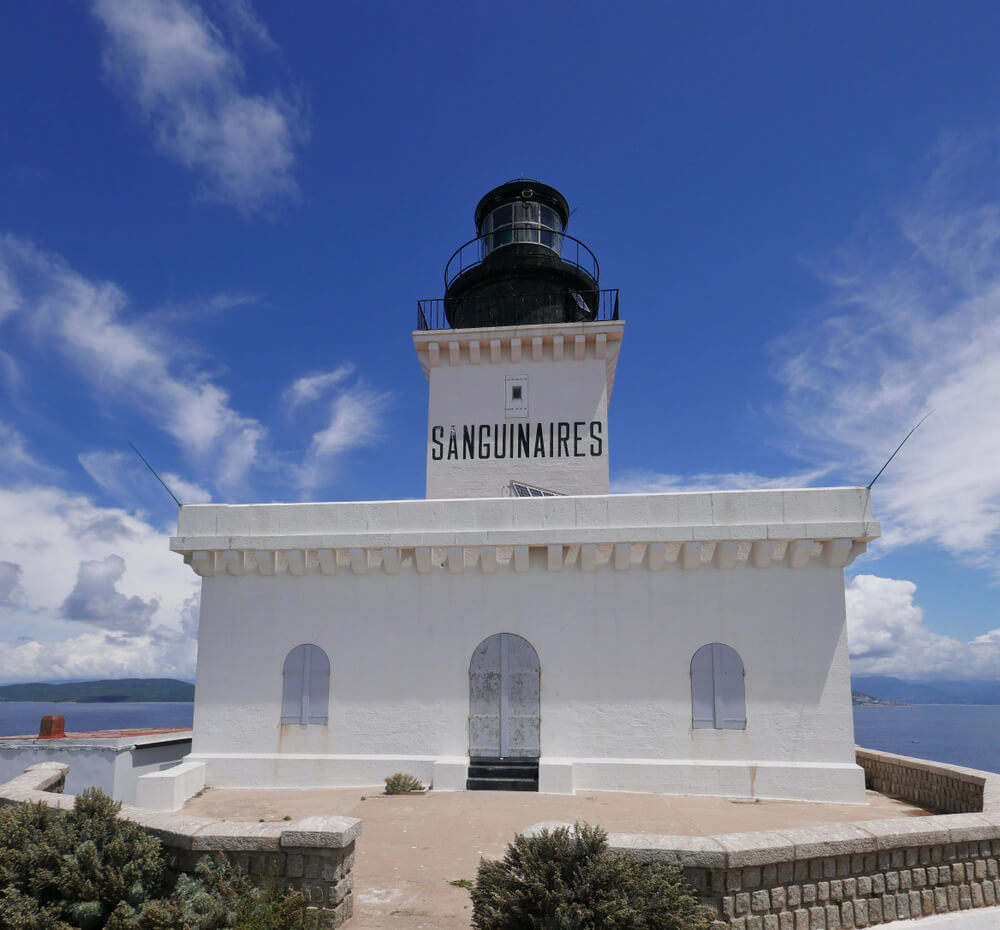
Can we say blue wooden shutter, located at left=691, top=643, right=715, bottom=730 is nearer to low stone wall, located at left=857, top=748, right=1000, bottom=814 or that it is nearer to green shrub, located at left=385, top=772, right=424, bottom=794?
low stone wall, located at left=857, top=748, right=1000, bottom=814

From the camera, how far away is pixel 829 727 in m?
11.8

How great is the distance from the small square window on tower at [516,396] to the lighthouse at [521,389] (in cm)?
2

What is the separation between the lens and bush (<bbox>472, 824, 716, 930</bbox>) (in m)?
5.04

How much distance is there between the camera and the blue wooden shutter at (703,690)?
1192cm

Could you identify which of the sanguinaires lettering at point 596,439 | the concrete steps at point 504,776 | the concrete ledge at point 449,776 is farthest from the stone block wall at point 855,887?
the sanguinaires lettering at point 596,439

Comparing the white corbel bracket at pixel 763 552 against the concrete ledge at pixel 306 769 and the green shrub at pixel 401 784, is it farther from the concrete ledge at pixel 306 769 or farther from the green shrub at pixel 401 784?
the green shrub at pixel 401 784

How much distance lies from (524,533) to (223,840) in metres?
7.35

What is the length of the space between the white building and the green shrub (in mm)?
250

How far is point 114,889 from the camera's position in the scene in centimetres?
570

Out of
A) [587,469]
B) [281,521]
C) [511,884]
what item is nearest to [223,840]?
[511,884]

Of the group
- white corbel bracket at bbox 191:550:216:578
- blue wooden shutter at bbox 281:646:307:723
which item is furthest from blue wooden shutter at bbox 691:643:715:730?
white corbel bracket at bbox 191:550:216:578

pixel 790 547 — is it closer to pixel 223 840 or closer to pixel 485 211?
pixel 223 840

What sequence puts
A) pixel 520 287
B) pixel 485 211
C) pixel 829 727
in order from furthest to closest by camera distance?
pixel 485 211
pixel 520 287
pixel 829 727

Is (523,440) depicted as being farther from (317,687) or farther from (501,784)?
(501,784)
